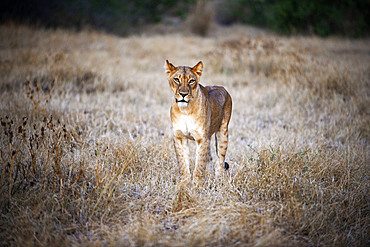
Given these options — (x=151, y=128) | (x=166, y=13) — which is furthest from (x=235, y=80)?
(x=166, y=13)

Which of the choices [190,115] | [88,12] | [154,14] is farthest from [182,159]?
[154,14]

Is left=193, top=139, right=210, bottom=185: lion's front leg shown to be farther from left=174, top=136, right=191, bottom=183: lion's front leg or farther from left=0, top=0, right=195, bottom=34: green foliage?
left=0, top=0, right=195, bottom=34: green foliage

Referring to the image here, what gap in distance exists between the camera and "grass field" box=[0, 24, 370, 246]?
2883 millimetres

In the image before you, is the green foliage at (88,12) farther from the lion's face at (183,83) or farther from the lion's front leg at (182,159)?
the lion's front leg at (182,159)

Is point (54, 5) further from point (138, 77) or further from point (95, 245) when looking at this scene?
point (95, 245)

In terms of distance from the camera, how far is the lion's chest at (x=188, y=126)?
3.69 metres

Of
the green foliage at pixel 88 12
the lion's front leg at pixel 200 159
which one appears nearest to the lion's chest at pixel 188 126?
the lion's front leg at pixel 200 159

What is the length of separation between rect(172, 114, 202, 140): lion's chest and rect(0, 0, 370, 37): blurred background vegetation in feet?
46.5

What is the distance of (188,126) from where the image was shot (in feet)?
12.2

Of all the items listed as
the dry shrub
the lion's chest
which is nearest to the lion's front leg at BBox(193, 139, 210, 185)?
the lion's chest

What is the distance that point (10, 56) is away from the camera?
938 centimetres

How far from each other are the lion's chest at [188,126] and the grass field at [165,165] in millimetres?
657

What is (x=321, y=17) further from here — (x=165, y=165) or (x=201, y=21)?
(x=165, y=165)

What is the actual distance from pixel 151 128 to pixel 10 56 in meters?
6.10
